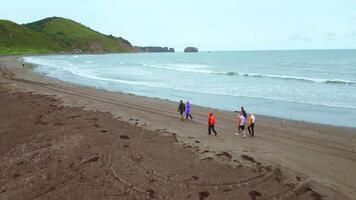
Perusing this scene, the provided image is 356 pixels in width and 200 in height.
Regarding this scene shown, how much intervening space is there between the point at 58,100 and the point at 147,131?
13115 mm

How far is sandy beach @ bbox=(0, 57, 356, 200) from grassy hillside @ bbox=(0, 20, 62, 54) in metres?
153

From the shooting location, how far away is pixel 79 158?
15.5 metres

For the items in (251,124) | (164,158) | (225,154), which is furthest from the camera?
(251,124)

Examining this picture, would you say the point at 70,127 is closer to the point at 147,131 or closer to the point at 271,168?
the point at 147,131

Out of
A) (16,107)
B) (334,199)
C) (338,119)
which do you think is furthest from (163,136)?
(338,119)

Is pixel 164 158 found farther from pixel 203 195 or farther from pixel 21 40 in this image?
pixel 21 40

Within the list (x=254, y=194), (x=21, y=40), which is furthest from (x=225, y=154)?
(x=21, y=40)

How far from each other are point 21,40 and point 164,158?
18162 cm

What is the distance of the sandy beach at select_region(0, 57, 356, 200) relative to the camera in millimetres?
12750

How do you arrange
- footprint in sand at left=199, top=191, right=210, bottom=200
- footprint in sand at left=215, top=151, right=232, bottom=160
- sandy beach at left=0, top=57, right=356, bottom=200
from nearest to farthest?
footprint in sand at left=199, top=191, right=210, bottom=200
sandy beach at left=0, top=57, right=356, bottom=200
footprint in sand at left=215, top=151, right=232, bottom=160

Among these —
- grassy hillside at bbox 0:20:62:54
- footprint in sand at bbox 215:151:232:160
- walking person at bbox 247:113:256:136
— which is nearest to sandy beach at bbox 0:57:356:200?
footprint in sand at bbox 215:151:232:160

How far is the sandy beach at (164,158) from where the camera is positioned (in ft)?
41.8

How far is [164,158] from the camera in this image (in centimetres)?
1560

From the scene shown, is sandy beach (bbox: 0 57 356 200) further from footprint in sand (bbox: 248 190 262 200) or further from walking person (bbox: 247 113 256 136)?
walking person (bbox: 247 113 256 136)
